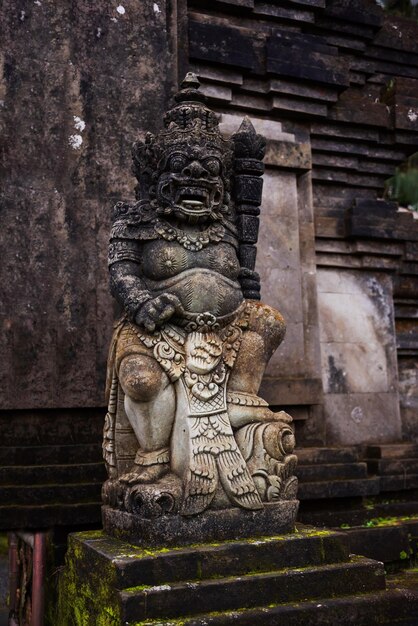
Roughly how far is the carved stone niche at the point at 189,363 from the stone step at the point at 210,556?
0.40 feet

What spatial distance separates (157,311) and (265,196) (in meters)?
3.18

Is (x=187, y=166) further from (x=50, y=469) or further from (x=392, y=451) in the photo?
(x=392, y=451)

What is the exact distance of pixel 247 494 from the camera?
4.04 m

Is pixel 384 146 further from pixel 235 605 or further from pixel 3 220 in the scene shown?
pixel 235 605

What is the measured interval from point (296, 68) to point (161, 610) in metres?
5.70

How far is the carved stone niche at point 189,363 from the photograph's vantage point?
3984mm

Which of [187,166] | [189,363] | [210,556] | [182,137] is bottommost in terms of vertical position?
[210,556]

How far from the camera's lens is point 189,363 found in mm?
4203

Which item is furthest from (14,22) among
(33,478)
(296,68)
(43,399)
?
(33,478)

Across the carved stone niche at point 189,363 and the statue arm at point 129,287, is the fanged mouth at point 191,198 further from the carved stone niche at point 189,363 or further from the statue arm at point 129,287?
the statue arm at point 129,287

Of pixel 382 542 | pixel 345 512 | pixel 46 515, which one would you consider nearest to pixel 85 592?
pixel 46 515

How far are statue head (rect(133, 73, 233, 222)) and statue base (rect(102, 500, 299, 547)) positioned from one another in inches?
73.1

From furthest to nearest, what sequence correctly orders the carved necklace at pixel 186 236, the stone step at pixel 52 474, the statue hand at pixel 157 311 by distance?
the stone step at pixel 52 474, the carved necklace at pixel 186 236, the statue hand at pixel 157 311

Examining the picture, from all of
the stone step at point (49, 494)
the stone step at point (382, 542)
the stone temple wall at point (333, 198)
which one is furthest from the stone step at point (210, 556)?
the stone temple wall at point (333, 198)
